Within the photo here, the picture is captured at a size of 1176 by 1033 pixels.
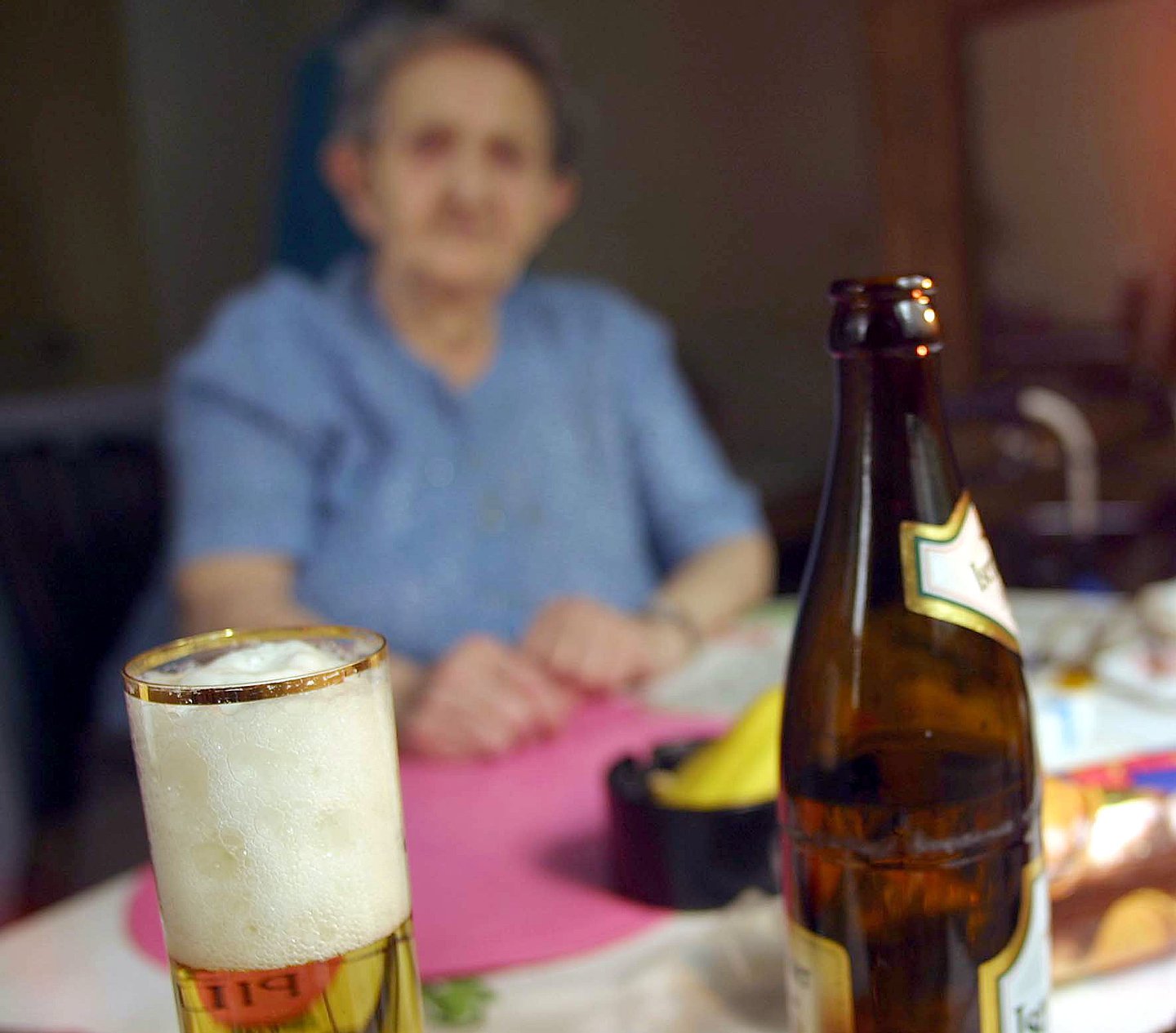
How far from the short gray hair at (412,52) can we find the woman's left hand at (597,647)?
71cm

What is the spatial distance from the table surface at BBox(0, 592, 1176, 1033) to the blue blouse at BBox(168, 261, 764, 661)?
653 millimetres

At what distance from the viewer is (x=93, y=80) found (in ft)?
11.4

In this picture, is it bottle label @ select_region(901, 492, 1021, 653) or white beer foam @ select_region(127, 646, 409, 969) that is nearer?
white beer foam @ select_region(127, 646, 409, 969)

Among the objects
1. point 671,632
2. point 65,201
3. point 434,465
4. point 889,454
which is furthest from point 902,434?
point 65,201

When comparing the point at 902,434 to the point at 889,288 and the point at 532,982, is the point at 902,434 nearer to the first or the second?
the point at 889,288

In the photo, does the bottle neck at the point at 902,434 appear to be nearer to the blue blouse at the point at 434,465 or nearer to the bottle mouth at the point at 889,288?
the bottle mouth at the point at 889,288

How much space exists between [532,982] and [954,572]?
260 millimetres

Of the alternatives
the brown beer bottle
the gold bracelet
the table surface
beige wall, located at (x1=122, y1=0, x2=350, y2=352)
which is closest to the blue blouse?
the gold bracelet

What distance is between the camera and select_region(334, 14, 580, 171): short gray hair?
1.36m

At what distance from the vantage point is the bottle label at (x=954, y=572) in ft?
1.39

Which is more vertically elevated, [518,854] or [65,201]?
[65,201]

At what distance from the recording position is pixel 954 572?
422mm

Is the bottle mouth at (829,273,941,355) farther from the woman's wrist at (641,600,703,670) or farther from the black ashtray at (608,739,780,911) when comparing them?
the woman's wrist at (641,600,703,670)

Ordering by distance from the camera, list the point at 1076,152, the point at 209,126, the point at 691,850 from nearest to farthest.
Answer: the point at 691,850
the point at 1076,152
the point at 209,126
